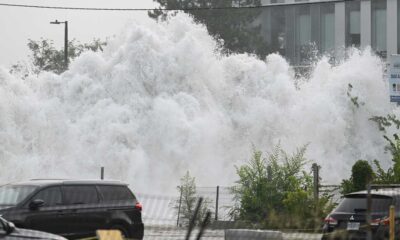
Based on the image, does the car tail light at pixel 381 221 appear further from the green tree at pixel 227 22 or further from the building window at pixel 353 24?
the building window at pixel 353 24

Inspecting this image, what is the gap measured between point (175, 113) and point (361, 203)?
833 inches

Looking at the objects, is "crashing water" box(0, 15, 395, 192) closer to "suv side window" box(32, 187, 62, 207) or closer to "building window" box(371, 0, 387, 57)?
"suv side window" box(32, 187, 62, 207)

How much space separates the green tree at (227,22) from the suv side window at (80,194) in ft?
190

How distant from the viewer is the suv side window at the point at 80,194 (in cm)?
1722

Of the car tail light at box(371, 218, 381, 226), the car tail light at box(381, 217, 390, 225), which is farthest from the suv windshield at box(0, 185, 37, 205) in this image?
the car tail light at box(381, 217, 390, 225)

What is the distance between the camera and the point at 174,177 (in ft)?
118

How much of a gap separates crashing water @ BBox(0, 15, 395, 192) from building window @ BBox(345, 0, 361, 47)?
3982cm

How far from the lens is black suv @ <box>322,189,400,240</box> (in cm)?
1580

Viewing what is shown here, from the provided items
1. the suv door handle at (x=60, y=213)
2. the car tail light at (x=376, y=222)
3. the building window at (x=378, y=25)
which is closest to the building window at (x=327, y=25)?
the building window at (x=378, y=25)

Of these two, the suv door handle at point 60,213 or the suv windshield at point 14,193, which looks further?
the suv door handle at point 60,213

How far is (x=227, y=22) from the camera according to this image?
77.4 meters

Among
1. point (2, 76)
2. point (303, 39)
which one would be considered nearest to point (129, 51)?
point (2, 76)

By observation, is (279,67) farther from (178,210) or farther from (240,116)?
(178,210)

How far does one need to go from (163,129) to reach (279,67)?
7.34 meters
